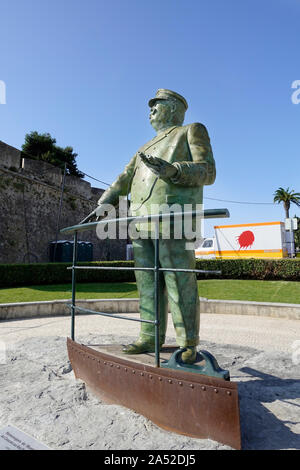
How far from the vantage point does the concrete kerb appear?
5898mm

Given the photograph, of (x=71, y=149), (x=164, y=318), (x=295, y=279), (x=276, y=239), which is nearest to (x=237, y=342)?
(x=164, y=318)

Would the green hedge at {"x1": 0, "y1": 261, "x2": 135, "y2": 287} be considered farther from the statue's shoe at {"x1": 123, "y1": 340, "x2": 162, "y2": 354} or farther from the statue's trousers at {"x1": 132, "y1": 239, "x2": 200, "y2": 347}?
the statue's trousers at {"x1": 132, "y1": 239, "x2": 200, "y2": 347}

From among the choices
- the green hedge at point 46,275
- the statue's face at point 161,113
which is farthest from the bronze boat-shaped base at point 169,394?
the green hedge at point 46,275

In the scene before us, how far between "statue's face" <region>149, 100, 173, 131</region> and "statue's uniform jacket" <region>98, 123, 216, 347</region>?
0.13 meters

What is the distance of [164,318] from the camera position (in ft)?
9.16

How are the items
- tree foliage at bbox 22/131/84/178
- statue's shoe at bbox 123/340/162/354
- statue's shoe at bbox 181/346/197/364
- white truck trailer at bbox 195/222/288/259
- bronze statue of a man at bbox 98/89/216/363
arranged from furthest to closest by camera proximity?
1. tree foliage at bbox 22/131/84/178
2. white truck trailer at bbox 195/222/288/259
3. statue's shoe at bbox 123/340/162/354
4. bronze statue of a man at bbox 98/89/216/363
5. statue's shoe at bbox 181/346/197/364

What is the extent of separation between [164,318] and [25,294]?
20.7ft

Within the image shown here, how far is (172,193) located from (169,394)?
1.43 m

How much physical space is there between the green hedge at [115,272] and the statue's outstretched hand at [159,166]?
303 inches

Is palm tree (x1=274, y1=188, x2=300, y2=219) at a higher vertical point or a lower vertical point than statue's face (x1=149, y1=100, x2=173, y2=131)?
higher

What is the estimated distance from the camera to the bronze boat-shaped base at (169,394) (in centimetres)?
162

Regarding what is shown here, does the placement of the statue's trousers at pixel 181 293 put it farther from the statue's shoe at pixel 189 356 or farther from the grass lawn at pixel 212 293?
the grass lawn at pixel 212 293

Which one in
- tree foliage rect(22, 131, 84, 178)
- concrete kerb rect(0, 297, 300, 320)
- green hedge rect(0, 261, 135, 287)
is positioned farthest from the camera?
tree foliage rect(22, 131, 84, 178)

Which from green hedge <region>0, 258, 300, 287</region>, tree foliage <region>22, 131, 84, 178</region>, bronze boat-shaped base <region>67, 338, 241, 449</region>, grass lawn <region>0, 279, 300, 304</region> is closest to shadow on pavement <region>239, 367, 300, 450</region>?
bronze boat-shaped base <region>67, 338, 241, 449</region>
